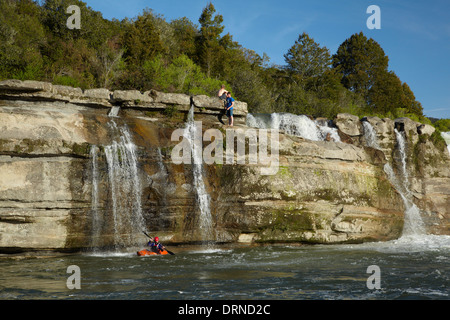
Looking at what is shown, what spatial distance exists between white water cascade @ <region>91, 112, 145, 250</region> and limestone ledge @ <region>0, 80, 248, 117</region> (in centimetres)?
259

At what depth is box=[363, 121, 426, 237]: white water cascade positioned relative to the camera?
21.1m

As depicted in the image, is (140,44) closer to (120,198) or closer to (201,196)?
(201,196)

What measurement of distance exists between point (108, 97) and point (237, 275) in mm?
9349

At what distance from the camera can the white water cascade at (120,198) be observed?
13.7 meters

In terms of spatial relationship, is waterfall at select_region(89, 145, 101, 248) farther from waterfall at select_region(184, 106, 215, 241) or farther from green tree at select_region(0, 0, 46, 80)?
green tree at select_region(0, 0, 46, 80)

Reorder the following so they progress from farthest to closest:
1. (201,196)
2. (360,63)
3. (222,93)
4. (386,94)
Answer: (360,63), (386,94), (222,93), (201,196)

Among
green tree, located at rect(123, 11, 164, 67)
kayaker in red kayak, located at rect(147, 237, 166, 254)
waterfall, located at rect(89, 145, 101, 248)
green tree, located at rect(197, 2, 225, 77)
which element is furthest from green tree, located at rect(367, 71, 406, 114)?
waterfall, located at rect(89, 145, 101, 248)

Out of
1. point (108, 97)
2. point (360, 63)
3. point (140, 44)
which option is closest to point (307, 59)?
point (360, 63)

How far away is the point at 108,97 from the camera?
16406 mm

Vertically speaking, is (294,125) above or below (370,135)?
above

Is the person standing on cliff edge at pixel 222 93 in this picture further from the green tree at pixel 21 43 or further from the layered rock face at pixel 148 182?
the green tree at pixel 21 43

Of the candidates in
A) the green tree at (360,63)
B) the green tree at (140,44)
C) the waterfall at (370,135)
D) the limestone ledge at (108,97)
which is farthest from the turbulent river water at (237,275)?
the green tree at (360,63)

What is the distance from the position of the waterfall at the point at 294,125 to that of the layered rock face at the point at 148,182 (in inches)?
99.0

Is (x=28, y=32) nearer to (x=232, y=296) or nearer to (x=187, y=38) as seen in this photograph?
(x=187, y=38)
